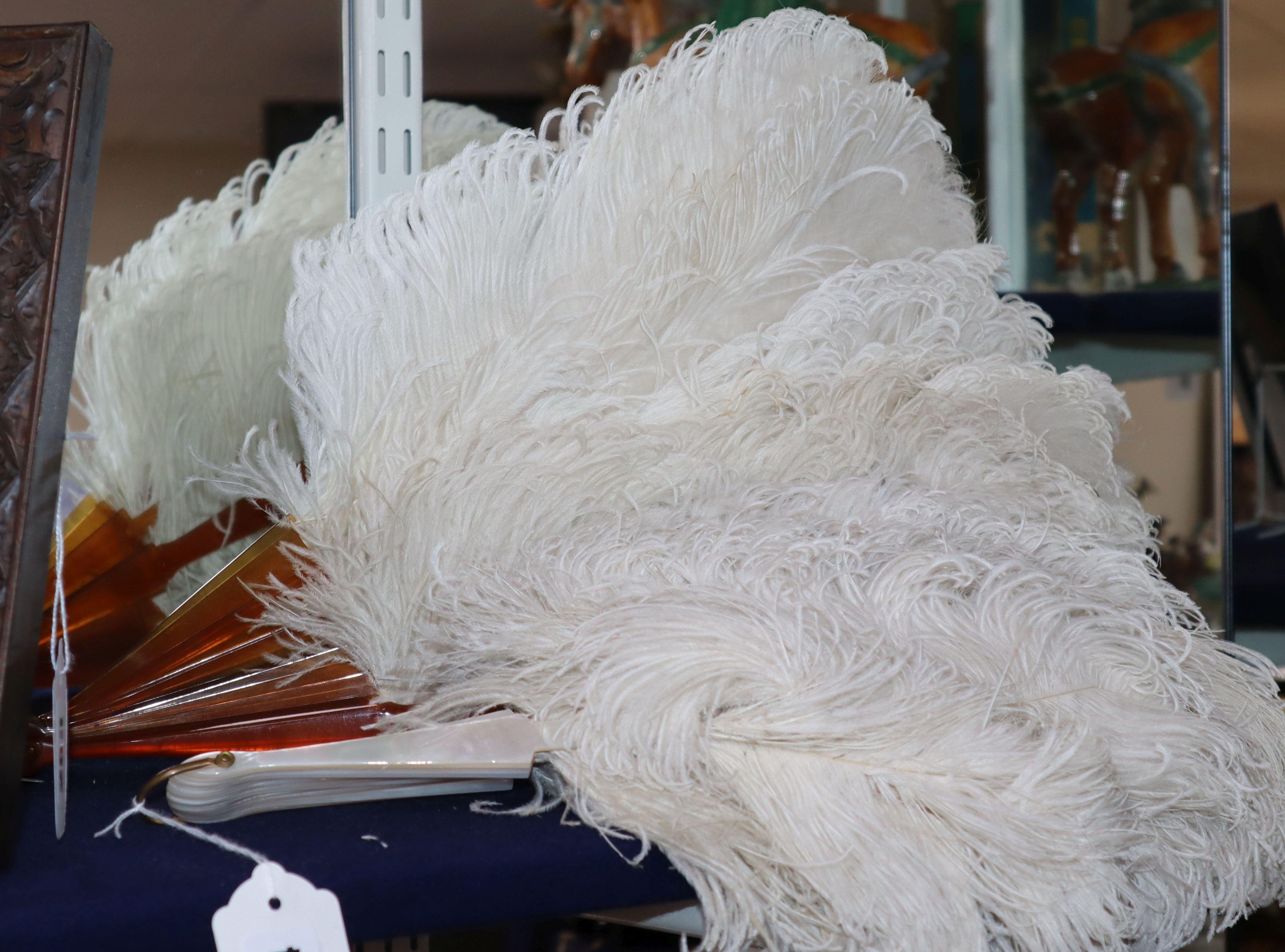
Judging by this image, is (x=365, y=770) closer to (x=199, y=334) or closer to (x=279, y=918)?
(x=279, y=918)

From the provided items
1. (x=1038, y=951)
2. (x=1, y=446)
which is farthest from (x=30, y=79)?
(x=1038, y=951)

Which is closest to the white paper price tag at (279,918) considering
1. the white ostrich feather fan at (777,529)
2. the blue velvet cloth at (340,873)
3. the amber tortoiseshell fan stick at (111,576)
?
the blue velvet cloth at (340,873)

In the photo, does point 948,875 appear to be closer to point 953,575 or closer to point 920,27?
point 953,575

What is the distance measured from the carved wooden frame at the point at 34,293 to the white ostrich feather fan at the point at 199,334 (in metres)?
0.29

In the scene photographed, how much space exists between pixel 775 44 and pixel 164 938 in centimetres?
56

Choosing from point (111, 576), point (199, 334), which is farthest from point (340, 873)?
point (199, 334)

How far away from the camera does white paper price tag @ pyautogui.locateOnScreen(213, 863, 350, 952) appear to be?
393 millimetres

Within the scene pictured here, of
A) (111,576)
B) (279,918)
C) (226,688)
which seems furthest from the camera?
(111,576)

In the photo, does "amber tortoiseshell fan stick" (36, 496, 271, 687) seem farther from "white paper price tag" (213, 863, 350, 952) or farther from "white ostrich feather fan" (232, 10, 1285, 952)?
"white paper price tag" (213, 863, 350, 952)

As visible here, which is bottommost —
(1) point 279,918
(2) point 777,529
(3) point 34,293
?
(1) point 279,918

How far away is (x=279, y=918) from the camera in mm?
396

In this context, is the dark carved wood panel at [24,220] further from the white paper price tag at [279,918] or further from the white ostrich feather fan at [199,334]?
the white ostrich feather fan at [199,334]

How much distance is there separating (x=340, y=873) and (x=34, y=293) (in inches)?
9.8

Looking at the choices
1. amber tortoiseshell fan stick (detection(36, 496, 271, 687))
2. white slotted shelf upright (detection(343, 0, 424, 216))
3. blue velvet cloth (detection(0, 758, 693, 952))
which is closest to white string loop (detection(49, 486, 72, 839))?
blue velvet cloth (detection(0, 758, 693, 952))
